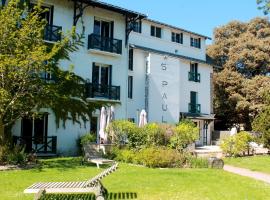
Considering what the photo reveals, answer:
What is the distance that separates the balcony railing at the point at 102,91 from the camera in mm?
27048

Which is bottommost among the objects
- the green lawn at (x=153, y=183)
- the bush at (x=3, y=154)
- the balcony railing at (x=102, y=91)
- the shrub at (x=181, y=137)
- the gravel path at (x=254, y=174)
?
the gravel path at (x=254, y=174)

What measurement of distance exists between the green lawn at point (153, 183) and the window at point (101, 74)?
37.6 ft

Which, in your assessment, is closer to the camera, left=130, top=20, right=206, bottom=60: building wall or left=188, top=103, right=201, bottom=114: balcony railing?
left=130, top=20, right=206, bottom=60: building wall

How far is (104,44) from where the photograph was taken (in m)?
28.2

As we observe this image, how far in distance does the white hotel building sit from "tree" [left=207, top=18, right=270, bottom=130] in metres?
5.13

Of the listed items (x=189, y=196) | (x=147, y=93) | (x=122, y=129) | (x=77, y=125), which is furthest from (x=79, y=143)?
(x=189, y=196)

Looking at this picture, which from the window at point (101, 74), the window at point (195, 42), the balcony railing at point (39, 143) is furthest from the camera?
the window at point (195, 42)

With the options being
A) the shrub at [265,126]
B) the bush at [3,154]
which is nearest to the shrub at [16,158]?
the bush at [3,154]

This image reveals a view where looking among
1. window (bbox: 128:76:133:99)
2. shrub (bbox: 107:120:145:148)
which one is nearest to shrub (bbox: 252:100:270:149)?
shrub (bbox: 107:120:145:148)

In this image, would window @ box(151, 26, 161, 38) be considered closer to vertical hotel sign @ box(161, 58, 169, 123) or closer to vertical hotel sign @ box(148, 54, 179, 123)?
vertical hotel sign @ box(148, 54, 179, 123)

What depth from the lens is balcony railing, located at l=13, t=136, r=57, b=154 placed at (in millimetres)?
23536

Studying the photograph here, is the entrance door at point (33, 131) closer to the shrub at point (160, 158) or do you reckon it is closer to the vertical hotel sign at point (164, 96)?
the shrub at point (160, 158)

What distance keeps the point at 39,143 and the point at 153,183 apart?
1297 centimetres

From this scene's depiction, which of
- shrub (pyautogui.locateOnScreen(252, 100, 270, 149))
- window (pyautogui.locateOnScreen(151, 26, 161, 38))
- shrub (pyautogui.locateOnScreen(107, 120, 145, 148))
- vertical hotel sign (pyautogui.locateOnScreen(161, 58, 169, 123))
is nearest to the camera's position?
shrub (pyautogui.locateOnScreen(107, 120, 145, 148))
